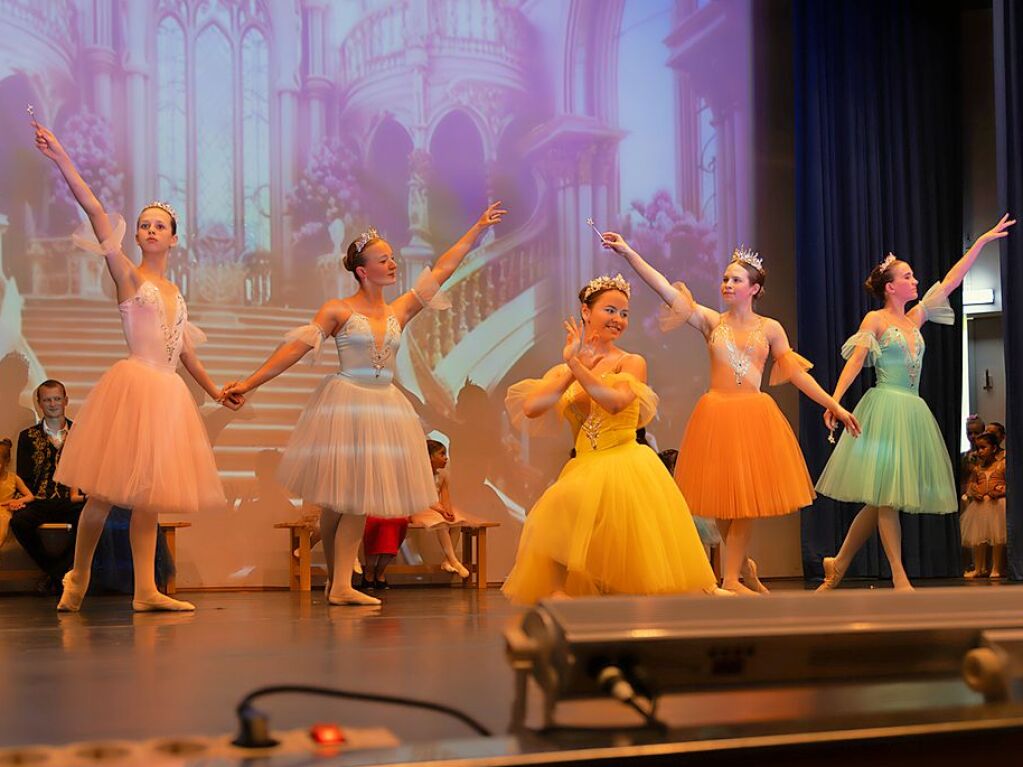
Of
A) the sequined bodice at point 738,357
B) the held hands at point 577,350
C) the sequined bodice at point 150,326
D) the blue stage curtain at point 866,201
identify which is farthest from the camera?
the blue stage curtain at point 866,201

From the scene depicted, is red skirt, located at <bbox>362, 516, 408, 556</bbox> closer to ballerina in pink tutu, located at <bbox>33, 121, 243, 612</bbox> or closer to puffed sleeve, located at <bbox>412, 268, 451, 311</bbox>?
puffed sleeve, located at <bbox>412, 268, 451, 311</bbox>

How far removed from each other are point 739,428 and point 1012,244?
239cm

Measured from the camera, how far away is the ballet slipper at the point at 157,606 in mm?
4375

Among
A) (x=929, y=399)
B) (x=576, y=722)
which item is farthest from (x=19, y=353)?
(x=576, y=722)

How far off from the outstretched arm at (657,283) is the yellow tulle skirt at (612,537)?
1164 mm

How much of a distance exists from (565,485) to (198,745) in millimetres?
2794

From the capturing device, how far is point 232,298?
22.5 feet

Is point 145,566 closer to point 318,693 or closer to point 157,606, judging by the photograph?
point 157,606

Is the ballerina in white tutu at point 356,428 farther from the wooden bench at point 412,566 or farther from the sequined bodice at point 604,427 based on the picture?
the wooden bench at point 412,566

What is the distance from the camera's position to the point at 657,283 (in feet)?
16.9

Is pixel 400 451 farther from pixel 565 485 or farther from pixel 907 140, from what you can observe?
pixel 907 140

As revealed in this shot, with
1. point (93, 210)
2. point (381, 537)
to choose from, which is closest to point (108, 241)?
point (93, 210)

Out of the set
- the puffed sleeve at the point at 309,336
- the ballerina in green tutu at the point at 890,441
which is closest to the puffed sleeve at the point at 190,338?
the puffed sleeve at the point at 309,336

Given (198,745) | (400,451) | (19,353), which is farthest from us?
(19,353)
